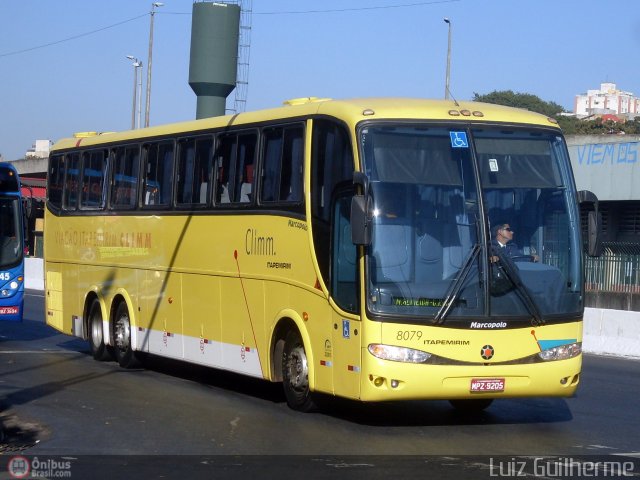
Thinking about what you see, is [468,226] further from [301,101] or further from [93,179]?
[93,179]

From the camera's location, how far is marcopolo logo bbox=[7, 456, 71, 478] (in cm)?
900

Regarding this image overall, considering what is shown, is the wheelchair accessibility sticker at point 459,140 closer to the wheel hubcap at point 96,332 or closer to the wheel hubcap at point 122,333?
the wheel hubcap at point 122,333

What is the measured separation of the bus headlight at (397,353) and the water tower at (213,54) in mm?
31850

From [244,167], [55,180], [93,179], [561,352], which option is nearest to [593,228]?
[561,352]

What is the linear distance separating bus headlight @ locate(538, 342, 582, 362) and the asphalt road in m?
0.80

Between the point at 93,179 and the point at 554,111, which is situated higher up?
the point at 554,111

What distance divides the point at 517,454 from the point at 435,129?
3490mm

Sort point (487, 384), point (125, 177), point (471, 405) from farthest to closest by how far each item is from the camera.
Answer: point (125, 177)
point (471, 405)
point (487, 384)

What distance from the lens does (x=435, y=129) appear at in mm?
11547

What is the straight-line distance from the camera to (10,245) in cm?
2155

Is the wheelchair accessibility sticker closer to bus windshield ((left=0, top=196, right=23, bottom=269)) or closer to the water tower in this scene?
bus windshield ((left=0, top=196, right=23, bottom=269))

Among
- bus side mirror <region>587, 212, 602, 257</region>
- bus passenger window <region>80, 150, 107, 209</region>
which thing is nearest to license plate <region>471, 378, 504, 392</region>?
bus side mirror <region>587, 212, 602, 257</region>

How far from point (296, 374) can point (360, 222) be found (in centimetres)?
271

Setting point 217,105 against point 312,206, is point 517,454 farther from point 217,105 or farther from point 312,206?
point 217,105
